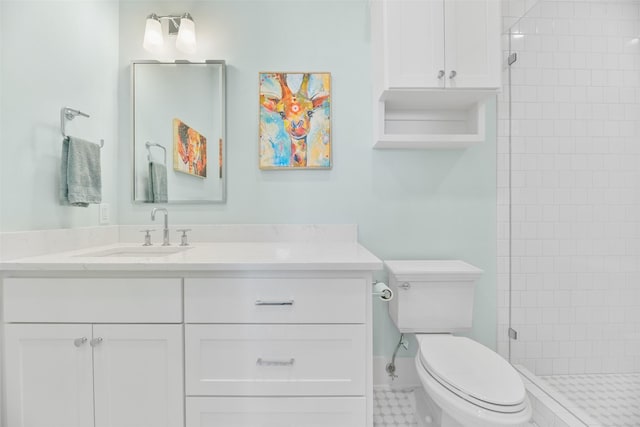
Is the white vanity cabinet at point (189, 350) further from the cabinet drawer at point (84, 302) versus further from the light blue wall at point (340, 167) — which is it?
the light blue wall at point (340, 167)

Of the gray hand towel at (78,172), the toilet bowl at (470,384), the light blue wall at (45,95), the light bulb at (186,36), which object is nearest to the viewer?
the toilet bowl at (470,384)

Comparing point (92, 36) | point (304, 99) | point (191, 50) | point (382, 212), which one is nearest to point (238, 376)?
point (382, 212)

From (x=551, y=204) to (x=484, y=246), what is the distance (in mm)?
407

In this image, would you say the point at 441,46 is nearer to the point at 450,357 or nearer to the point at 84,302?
the point at 450,357

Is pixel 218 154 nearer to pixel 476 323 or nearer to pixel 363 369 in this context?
pixel 363 369

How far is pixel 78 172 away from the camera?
1.39 meters

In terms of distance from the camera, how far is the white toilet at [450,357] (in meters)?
1.08

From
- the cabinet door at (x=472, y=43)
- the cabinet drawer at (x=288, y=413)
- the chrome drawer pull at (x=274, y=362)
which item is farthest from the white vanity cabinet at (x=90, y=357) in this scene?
the cabinet door at (x=472, y=43)

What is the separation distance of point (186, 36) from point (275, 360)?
1749 mm

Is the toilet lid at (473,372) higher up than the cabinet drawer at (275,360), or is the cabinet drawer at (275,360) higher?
the cabinet drawer at (275,360)

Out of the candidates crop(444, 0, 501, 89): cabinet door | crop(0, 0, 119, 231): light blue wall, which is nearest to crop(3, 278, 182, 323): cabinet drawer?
crop(0, 0, 119, 231): light blue wall

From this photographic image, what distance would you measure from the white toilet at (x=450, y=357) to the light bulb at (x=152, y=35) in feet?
5.92

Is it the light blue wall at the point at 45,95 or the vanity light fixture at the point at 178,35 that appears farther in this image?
the vanity light fixture at the point at 178,35

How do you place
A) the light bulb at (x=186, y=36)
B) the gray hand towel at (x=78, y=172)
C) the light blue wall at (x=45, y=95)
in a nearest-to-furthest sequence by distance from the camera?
the light blue wall at (x=45, y=95) < the gray hand towel at (x=78, y=172) < the light bulb at (x=186, y=36)
